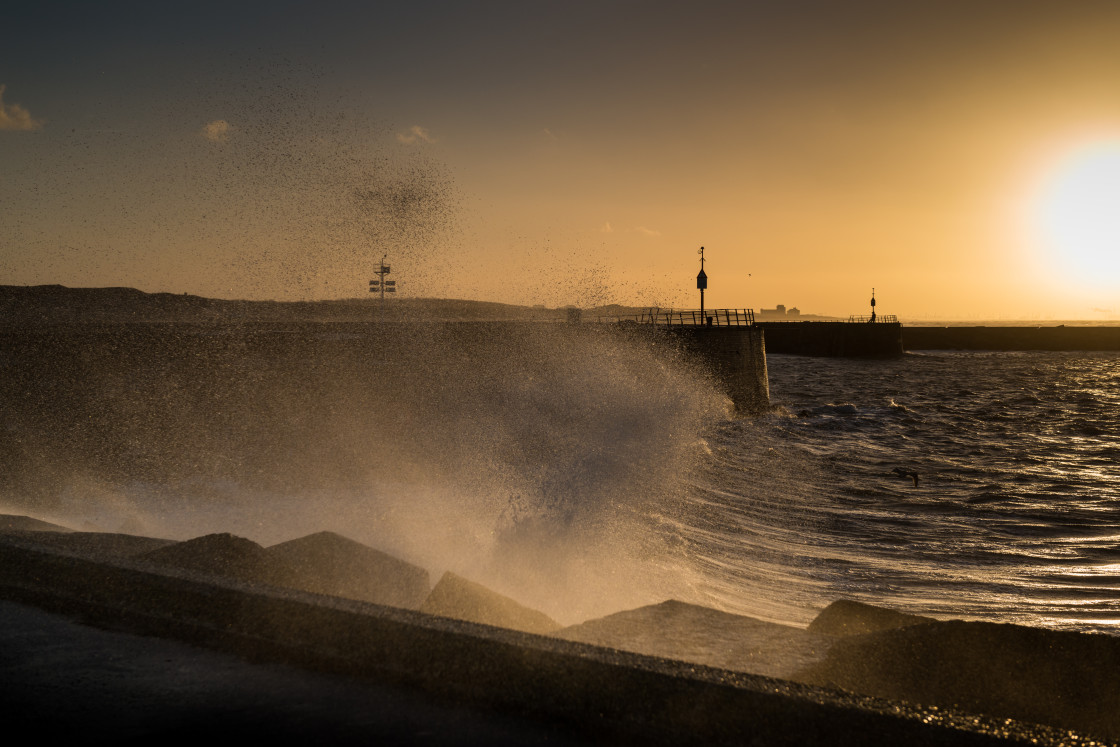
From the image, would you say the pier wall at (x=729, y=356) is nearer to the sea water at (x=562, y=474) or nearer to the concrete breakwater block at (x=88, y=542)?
the sea water at (x=562, y=474)

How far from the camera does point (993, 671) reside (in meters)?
3.99

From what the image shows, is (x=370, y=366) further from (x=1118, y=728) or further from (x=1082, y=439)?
(x=1082, y=439)

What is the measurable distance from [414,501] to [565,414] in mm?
13898

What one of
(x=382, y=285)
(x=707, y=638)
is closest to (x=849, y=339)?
(x=382, y=285)

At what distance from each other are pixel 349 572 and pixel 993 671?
4.17 m

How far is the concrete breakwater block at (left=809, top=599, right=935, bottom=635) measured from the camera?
18.2 ft

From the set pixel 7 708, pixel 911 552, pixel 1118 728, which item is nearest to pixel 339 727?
pixel 7 708

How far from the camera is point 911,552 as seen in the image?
453 inches

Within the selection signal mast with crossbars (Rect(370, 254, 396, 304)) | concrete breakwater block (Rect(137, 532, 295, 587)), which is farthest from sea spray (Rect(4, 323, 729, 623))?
signal mast with crossbars (Rect(370, 254, 396, 304))

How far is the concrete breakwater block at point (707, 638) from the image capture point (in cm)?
449

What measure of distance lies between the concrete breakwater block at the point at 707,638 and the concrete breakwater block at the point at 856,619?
66 centimetres

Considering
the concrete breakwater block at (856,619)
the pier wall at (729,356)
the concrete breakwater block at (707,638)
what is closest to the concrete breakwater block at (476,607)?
the concrete breakwater block at (707,638)

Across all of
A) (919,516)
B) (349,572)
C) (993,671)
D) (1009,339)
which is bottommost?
(919,516)

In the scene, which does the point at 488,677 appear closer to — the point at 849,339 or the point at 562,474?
the point at 562,474
